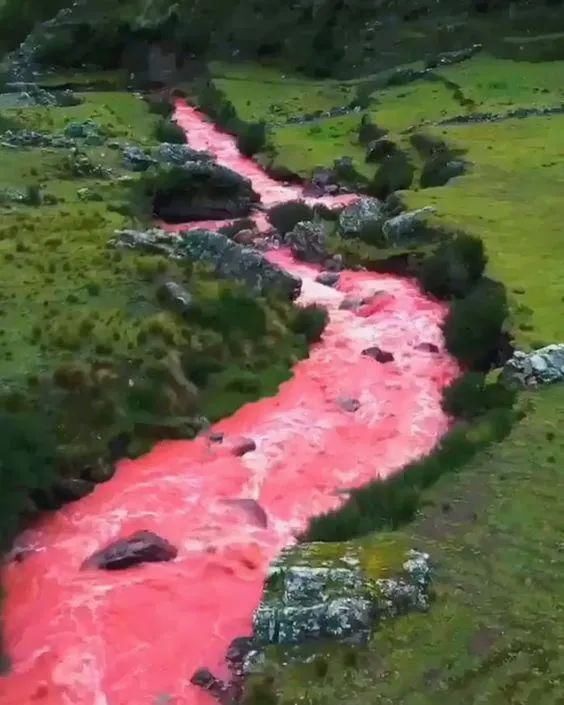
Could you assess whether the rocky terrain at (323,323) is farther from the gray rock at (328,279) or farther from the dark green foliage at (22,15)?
the dark green foliage at (22,15)

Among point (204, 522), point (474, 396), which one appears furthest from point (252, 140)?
point (204, 522)

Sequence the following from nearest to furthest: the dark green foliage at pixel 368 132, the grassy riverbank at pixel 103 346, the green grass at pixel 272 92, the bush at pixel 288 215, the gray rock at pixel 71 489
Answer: the gray rock at pixel 71 489 < the grassy riverbank at pixel 103 346 < the bush at pixel 288 215 < the dark green foliage at pixel 368 132 < the green grass at pixel 272 92

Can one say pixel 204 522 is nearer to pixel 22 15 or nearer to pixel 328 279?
pixel 328 279

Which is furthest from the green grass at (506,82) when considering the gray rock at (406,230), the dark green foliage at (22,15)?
the dark green foliage at (22,15)

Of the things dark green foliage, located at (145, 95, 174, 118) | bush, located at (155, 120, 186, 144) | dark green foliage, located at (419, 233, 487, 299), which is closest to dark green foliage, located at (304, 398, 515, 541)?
dark green foliage, located at (419, 233, 487, 299)

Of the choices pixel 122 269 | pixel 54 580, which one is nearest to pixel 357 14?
pixel 122 269
